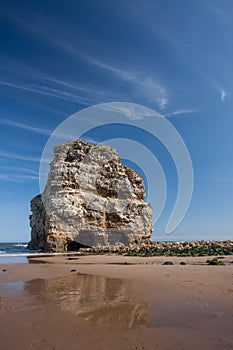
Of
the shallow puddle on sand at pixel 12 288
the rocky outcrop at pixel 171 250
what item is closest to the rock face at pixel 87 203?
the rocky outcrop at pixel 171 250

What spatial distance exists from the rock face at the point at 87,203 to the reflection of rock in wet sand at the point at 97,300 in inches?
952

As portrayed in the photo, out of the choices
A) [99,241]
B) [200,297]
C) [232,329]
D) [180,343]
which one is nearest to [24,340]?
[180,343]

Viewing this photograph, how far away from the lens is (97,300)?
5902mm

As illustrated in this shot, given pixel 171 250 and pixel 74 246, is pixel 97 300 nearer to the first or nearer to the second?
pixel 171 250

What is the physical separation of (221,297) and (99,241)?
29.6 metres

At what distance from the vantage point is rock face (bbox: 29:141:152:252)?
1278 inches

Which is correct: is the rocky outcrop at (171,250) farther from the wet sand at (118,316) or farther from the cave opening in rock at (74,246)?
the wet sand at (118,316)

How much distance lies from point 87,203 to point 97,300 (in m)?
29.3

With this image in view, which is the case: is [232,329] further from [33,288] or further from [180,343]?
[33,288]

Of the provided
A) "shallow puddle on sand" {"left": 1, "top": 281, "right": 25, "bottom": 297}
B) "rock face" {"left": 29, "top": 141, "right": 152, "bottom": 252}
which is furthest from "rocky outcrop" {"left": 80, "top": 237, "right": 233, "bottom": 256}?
"shallow puddle on sand" {"left": 1, "top": 281, "right": 25, "bottom": 297}

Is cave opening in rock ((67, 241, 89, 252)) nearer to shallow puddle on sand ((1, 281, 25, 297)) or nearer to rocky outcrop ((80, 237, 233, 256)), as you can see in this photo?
rocky outcrop ((80, 237, 233, 256))

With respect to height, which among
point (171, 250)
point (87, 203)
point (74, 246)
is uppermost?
point (87, 203)

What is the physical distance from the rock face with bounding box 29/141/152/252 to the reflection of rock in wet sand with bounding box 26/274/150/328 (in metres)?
24.2

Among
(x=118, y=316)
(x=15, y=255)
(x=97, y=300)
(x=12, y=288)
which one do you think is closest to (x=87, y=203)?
(x=15, y=255)
